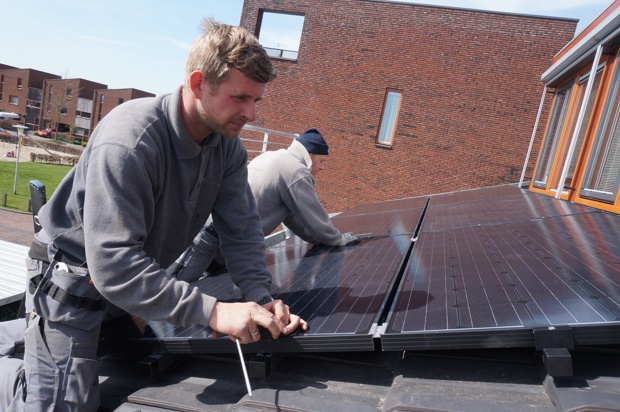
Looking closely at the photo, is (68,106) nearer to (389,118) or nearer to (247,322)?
(389,118)

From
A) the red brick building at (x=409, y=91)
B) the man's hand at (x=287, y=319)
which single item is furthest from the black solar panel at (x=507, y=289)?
the red brick building at (x=409, y=91)

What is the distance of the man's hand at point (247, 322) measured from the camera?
1.83m

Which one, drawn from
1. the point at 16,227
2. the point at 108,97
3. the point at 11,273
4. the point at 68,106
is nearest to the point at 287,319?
the point at 11,273

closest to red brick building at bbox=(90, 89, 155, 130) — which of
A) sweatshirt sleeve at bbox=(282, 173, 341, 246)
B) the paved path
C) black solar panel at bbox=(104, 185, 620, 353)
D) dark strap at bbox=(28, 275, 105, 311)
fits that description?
the paved path

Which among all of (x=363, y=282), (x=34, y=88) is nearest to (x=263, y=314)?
(x=363, y=282)

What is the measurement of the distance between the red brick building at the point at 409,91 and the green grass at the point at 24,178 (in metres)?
14.0

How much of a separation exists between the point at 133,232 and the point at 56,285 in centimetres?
49

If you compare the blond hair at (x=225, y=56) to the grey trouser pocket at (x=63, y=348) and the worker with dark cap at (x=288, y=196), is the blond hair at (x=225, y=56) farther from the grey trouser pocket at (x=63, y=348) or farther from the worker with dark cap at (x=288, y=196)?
the worker with dark cap at (x=288, y=196)

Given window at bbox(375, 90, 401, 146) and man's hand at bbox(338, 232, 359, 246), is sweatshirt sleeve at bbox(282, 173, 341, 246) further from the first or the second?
window at bbox(375, 90, 401, 146)

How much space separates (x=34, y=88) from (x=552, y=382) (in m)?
89.3

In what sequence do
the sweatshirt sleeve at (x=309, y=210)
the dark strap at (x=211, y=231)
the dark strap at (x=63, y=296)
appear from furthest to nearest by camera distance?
the sweatshirt sleeve at (x=309, y=210), the dark strap at (x=211, y=231), the dark strap at (x=63, y=296)

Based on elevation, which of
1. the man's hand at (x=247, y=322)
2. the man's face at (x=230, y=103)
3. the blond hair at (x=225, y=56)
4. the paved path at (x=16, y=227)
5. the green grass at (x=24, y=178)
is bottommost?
the green grass at (x=24, y=178)

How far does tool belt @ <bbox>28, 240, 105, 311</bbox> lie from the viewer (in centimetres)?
206

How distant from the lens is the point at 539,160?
988 centimetres
